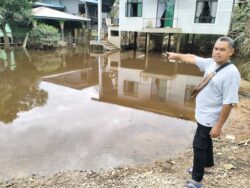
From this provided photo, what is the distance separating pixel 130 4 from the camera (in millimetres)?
17203

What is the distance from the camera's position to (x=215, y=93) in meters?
2.26

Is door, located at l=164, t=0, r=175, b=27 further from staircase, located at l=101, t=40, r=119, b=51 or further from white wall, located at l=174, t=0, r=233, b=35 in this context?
staircase, located at l=101, t=40, r=119, b=51

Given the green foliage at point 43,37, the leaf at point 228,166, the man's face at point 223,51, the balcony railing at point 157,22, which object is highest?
the balcony railing at point 157,22

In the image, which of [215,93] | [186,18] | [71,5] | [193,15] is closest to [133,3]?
[186,18]

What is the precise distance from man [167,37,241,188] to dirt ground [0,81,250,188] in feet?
1.32

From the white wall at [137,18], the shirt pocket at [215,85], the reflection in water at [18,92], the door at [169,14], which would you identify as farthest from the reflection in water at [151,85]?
the white wall at [137,18]

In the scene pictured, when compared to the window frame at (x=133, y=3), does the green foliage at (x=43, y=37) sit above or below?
below

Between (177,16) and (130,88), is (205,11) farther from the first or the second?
(130,88)

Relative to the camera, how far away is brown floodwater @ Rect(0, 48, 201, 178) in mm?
3793

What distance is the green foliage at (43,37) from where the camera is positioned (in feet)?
57.5

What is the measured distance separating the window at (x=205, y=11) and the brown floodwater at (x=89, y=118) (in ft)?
19.6

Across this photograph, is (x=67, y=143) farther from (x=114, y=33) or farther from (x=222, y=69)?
(x=114, y=33)

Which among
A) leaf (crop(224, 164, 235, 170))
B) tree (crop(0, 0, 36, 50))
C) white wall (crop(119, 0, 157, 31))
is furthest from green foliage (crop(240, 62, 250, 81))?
tree (crop(0, 0, 36, 50))

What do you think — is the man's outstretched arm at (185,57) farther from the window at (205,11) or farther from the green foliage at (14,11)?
the green foliage at (14,11)
